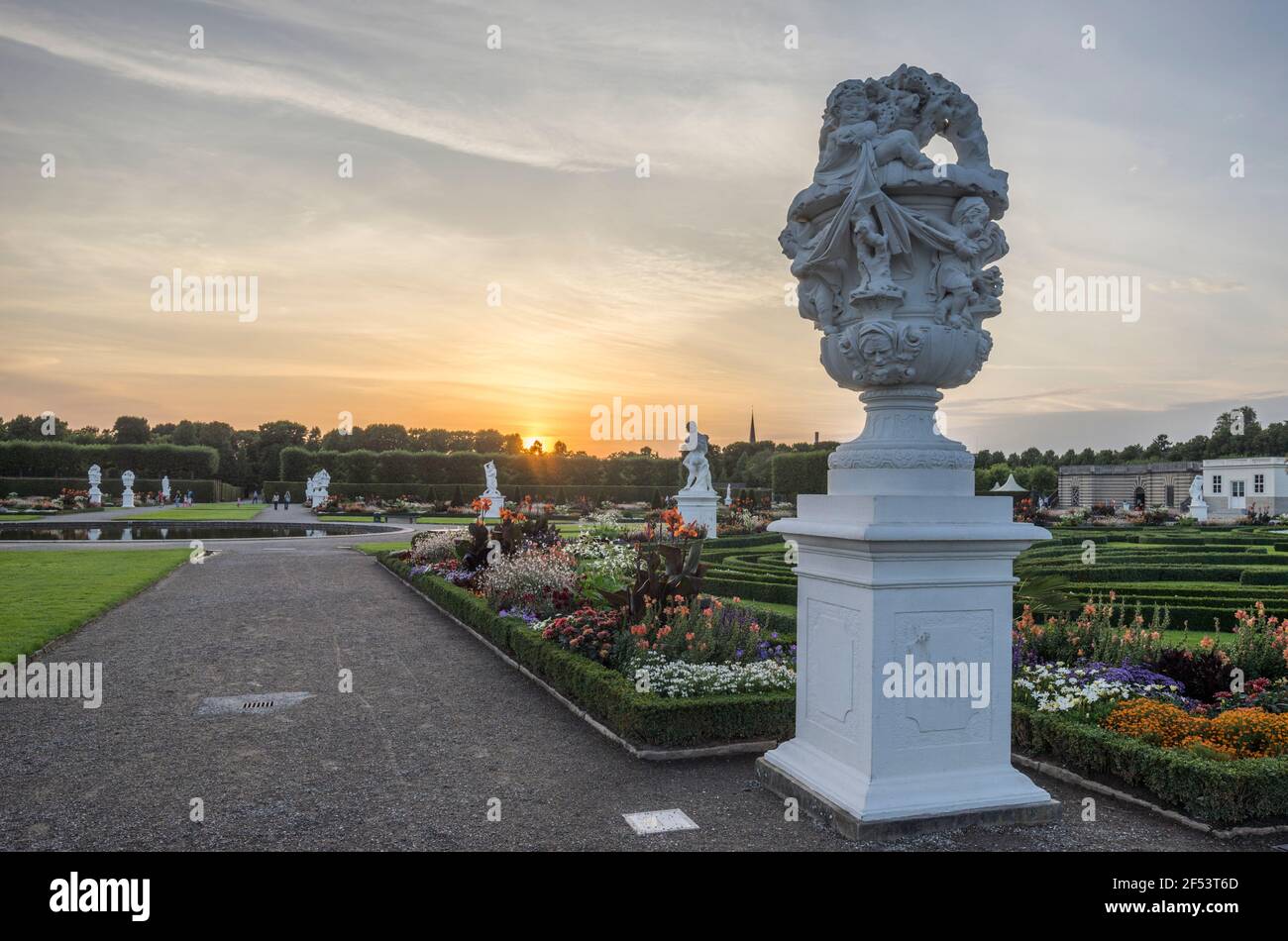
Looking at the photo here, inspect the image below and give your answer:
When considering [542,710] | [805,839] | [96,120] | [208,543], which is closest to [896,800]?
[805,839]

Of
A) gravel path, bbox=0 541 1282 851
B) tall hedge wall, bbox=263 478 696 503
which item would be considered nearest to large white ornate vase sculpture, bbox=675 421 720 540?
gravel path, bbox=0 541 1282 851

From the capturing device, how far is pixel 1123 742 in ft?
15.7

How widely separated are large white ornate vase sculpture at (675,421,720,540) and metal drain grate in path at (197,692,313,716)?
1540 centimetres

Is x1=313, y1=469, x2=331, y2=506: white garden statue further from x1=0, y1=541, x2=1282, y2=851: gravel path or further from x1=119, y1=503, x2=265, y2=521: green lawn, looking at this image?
x1=0, y1=541, x2=1282, y2=851: gravel path

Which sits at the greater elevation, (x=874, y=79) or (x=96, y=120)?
(x=96, y=120)

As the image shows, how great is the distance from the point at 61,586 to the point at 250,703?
27.1ft

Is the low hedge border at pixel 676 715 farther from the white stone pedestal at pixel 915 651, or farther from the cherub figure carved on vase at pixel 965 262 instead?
the cherub figure carved on vase at pixel 965 262

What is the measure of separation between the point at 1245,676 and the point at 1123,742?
8.17 feet

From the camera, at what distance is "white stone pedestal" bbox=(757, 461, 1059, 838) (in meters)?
4.14

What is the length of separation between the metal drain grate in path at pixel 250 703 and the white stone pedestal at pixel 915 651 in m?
4.29

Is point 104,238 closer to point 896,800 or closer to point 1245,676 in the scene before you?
point 896,800

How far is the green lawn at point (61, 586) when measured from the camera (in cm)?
934

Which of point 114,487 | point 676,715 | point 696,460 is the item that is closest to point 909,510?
point 676,715
